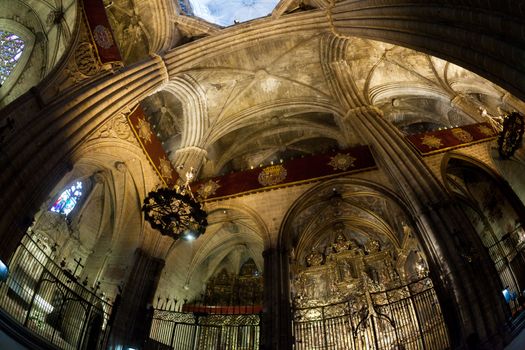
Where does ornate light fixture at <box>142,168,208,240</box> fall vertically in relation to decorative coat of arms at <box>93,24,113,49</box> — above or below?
below

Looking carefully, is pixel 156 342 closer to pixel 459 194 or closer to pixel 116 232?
pixel 116 232

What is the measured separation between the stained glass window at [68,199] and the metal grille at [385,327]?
25.5 feet

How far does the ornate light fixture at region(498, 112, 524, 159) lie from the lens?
10797mm

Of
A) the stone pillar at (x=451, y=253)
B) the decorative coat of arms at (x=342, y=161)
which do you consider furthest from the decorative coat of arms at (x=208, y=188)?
the stone pillar at (x=451, y=253)

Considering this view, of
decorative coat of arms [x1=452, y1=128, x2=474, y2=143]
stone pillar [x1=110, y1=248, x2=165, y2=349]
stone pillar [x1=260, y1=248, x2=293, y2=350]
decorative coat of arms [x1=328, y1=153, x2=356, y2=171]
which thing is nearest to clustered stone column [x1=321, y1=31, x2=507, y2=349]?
decorative coat of arms [x1=328, y1=153, x2=356, y2=171]

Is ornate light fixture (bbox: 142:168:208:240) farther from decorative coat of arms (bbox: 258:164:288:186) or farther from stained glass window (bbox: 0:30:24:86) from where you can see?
stained glass window (bbox: 0:30:24:86)

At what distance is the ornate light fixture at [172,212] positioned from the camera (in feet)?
35.7

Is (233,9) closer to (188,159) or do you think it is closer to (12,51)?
(188,159)

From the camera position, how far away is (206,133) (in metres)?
16.7

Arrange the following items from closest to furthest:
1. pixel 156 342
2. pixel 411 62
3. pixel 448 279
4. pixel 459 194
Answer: pixel 448 279
pixel 156 342
pixel 459 194
pixel 411 62

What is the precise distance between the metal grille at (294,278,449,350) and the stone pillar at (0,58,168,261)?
7018mm

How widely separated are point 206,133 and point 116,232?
5.46 metres

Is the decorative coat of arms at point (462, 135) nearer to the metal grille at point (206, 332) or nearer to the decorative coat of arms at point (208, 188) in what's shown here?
the decorative coat of arms at point (208, 188)

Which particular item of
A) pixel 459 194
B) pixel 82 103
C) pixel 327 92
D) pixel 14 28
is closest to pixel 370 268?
pixel 459 194
